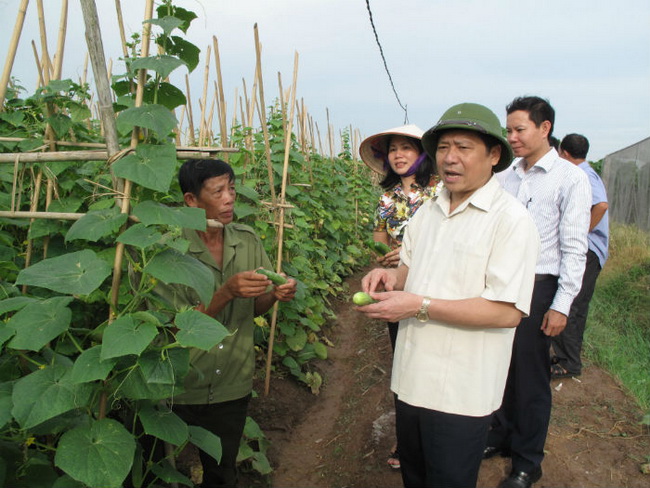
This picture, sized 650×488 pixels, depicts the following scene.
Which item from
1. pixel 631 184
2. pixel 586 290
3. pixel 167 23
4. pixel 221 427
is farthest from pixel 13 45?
pixel 631 184

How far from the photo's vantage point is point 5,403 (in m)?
1.25

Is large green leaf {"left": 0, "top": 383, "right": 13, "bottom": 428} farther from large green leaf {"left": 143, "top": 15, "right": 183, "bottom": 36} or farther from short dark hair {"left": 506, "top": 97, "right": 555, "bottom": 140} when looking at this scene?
short dark hair {"left": 506, "top": 97, "right": 555, "bottom": 140}

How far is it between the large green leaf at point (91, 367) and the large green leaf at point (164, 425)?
23 centimetres

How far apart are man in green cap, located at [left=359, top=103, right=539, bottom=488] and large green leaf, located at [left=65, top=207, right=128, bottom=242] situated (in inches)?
34.6

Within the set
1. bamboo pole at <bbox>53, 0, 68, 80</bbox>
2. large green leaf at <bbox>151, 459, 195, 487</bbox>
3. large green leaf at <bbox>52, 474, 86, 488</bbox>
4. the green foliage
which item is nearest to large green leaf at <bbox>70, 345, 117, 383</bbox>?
the green foliage

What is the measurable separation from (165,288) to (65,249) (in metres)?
0.55

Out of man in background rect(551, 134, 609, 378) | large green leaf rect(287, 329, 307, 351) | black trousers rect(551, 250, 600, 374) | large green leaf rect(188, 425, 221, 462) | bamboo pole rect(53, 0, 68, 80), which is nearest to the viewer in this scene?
large green leaf rect(188, 425, 221, 462)

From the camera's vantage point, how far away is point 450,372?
176cm

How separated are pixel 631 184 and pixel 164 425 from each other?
40.8 feet

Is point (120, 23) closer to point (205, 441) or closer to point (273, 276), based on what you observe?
point (273, 276)

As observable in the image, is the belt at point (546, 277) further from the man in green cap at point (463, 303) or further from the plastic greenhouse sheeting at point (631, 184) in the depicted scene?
the plastic greenhouse sheeting at point (631, 184)

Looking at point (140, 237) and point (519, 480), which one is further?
point (519, 480)

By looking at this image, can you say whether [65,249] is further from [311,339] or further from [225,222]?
[311,339]

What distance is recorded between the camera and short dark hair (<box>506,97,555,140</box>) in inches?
106
